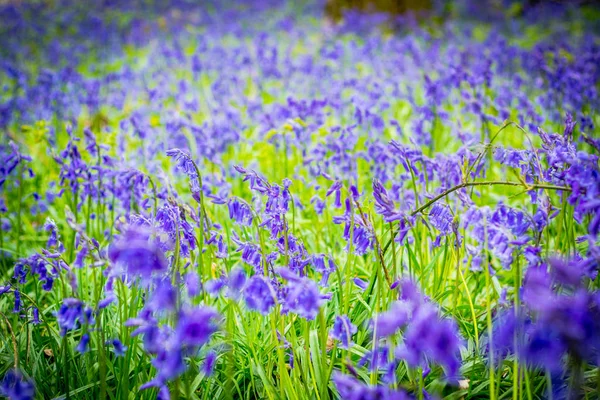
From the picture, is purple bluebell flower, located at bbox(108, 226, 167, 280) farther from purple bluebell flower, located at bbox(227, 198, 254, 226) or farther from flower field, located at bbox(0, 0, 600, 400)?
purple bluebell flower, located at bbox(227, 198, 254, 226)

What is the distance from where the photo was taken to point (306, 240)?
331 cm

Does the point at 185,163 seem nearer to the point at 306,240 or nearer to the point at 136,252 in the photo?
the point at 136,252

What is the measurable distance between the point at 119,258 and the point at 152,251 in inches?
3.5

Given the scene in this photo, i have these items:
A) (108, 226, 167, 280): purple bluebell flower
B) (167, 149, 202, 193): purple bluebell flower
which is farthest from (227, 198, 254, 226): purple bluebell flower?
(108, 226, 167, 280): purple bluebell flower

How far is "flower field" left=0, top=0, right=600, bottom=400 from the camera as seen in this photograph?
150 cm

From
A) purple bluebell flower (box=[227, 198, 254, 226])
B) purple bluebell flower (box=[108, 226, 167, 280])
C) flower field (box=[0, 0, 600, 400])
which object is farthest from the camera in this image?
purple bluebell flower (box=[227, 198, 254, 226])

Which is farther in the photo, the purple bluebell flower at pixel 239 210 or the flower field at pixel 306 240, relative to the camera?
the purple bluebell flower at pixel 239 210

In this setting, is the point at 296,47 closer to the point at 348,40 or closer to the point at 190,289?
the point at 348,40

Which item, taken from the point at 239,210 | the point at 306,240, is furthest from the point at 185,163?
the point at 306,240

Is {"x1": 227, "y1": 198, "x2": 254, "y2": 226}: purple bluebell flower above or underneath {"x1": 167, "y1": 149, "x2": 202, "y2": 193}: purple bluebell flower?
underneath

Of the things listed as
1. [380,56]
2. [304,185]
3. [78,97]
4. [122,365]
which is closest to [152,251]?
[122,365]

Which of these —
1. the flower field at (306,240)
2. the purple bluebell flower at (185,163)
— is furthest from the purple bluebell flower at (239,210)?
the purple bluebell flower at (185,163)

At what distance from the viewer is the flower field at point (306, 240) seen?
4.92 feet

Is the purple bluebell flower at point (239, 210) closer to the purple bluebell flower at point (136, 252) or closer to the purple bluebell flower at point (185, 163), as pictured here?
the purple bluebell flower at point (185, 163)
